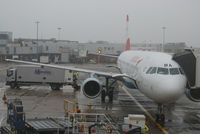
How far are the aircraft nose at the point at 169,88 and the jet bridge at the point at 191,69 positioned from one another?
5.35 ft

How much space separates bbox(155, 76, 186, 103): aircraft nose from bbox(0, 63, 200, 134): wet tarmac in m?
1.95

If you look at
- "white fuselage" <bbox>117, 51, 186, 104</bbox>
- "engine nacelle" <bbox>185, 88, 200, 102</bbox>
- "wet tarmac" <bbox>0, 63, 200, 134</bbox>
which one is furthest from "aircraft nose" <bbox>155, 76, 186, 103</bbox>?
"engine nacelle" <bbox>185, 88, 200, 102</bbox>

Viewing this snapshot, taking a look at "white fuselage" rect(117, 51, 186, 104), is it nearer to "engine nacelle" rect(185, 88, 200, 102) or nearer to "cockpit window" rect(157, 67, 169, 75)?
"cockpit window" rect(157, 67, 169, 75)

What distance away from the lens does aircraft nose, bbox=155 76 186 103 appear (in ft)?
50.0

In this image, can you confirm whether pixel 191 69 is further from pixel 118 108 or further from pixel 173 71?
pixel 118 108

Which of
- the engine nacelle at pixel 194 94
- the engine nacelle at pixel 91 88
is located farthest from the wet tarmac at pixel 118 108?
the engine nacelle at pixel 194 94

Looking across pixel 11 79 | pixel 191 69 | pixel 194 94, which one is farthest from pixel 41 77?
pixel 191 69

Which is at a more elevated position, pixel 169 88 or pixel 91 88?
pixel 169 88

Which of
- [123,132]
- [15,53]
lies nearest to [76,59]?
[15,53]

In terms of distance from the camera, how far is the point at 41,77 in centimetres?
3058

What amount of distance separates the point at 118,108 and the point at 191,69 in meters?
6.72

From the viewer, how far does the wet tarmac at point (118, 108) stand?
1714 centimetres

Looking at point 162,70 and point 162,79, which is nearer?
point 162,79

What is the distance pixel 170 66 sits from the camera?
16.5 m
